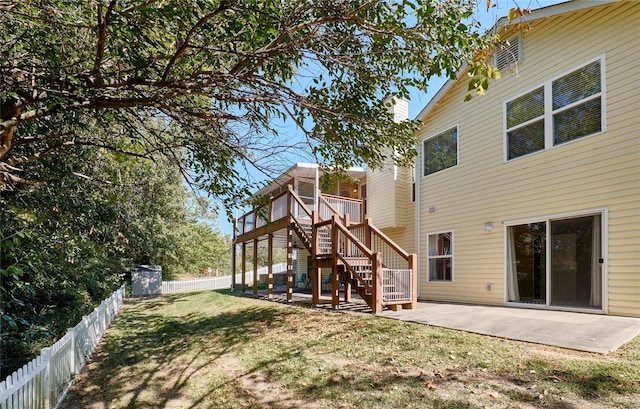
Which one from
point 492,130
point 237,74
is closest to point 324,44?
point 237,74

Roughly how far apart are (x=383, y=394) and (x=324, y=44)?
3933mm

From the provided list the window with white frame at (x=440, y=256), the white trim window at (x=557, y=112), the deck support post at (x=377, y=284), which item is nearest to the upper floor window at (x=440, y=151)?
the white trim window at (x=557, y=112)

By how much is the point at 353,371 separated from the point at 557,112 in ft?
22.2

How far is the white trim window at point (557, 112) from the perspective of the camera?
716cm

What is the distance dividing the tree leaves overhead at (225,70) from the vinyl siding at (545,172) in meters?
4.15

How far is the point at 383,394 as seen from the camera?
3910 mm

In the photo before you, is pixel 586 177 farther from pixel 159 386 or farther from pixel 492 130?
pixel 159 386

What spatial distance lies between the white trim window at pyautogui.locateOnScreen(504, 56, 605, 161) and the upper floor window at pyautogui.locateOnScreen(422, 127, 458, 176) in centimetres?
179

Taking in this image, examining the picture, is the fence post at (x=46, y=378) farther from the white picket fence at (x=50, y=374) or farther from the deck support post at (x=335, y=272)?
the deck support post at (x=335, y=272)

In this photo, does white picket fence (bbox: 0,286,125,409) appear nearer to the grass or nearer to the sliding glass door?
the grass

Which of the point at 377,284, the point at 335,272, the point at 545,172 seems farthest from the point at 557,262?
the point at 335,272

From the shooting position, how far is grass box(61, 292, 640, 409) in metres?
3.68

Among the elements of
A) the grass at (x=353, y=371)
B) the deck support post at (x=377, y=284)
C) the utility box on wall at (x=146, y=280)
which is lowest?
the utility box on wall at (x=146, y=280)

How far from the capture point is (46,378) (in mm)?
3873
